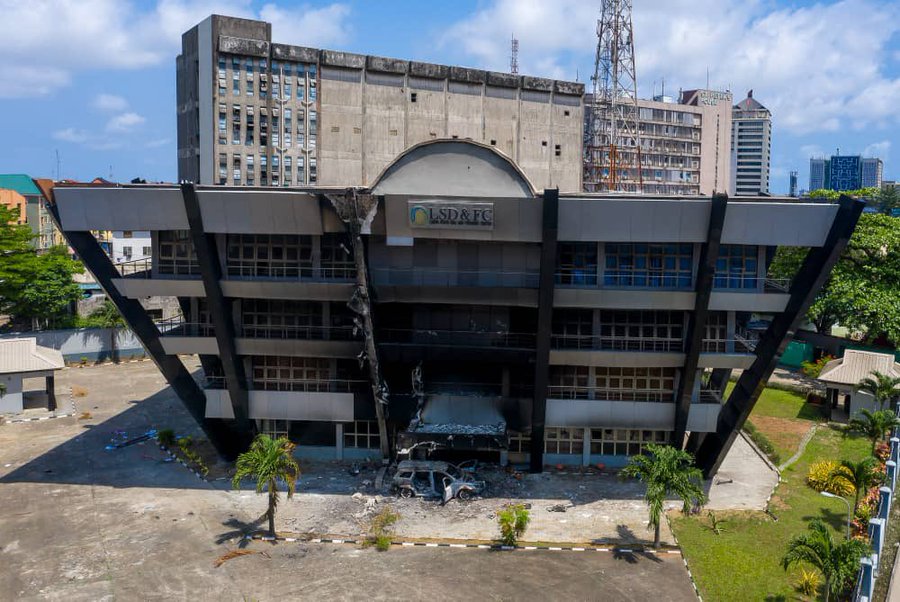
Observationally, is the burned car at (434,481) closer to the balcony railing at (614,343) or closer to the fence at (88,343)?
the balcony railing at (614,343)

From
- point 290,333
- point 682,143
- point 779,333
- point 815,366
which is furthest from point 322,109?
point 682,143

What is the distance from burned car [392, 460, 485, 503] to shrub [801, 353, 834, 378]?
3396 cm

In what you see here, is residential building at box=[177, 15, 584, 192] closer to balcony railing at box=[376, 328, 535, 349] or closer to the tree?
the tree

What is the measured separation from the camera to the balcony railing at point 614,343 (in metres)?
34.9

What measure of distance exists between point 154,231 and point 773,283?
2983 cm

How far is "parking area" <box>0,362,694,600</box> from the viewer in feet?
80.0

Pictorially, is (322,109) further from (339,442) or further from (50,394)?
(339,442)

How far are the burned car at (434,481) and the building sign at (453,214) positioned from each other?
11.1 meters

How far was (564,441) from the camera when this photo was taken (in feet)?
121

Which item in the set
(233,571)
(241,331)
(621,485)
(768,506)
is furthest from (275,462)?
(768,506)

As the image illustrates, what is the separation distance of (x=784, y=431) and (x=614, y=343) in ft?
47.5

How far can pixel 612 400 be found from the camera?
35.4 m

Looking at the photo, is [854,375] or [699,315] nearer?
[699,315]

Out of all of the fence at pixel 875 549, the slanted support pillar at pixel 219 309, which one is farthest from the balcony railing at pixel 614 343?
the slanted support pillar at pixel 219 309
